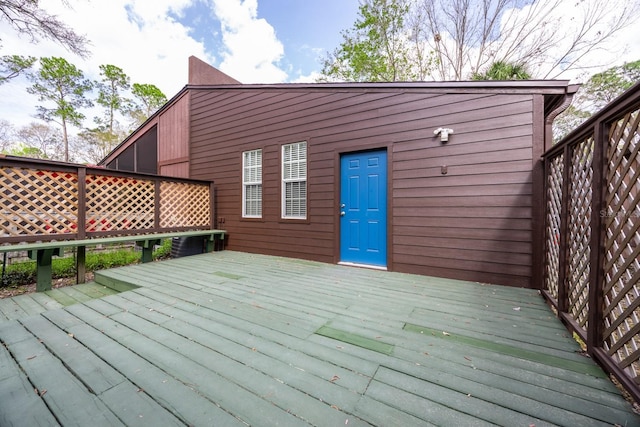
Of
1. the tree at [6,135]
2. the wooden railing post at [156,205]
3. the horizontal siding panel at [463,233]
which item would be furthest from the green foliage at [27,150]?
the horizontal siding panel at [463,233]

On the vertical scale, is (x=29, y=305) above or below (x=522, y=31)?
below

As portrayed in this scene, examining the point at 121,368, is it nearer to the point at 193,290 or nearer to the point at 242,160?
the point at 193,290

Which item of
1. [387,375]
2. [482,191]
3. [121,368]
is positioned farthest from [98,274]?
[482,191]

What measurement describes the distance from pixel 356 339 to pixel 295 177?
3222 mm

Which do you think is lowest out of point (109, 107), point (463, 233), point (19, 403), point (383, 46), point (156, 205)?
point (19, 403)

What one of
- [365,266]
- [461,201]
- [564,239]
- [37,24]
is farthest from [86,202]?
[564,239]

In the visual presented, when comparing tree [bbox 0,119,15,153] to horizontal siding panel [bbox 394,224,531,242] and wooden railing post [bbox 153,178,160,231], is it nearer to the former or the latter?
wooden railing post [bbox 153,178,160,231]

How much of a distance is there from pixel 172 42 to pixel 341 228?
30.5 feet

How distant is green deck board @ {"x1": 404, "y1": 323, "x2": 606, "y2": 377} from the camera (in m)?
1.37

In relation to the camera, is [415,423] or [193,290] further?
[193,290]

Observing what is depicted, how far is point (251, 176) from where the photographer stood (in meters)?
4.98

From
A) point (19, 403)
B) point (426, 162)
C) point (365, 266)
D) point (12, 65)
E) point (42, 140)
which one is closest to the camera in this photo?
point (19, 403)

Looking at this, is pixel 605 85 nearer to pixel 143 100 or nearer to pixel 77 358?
pixel 77 358

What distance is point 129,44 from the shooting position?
1134 centimetres
